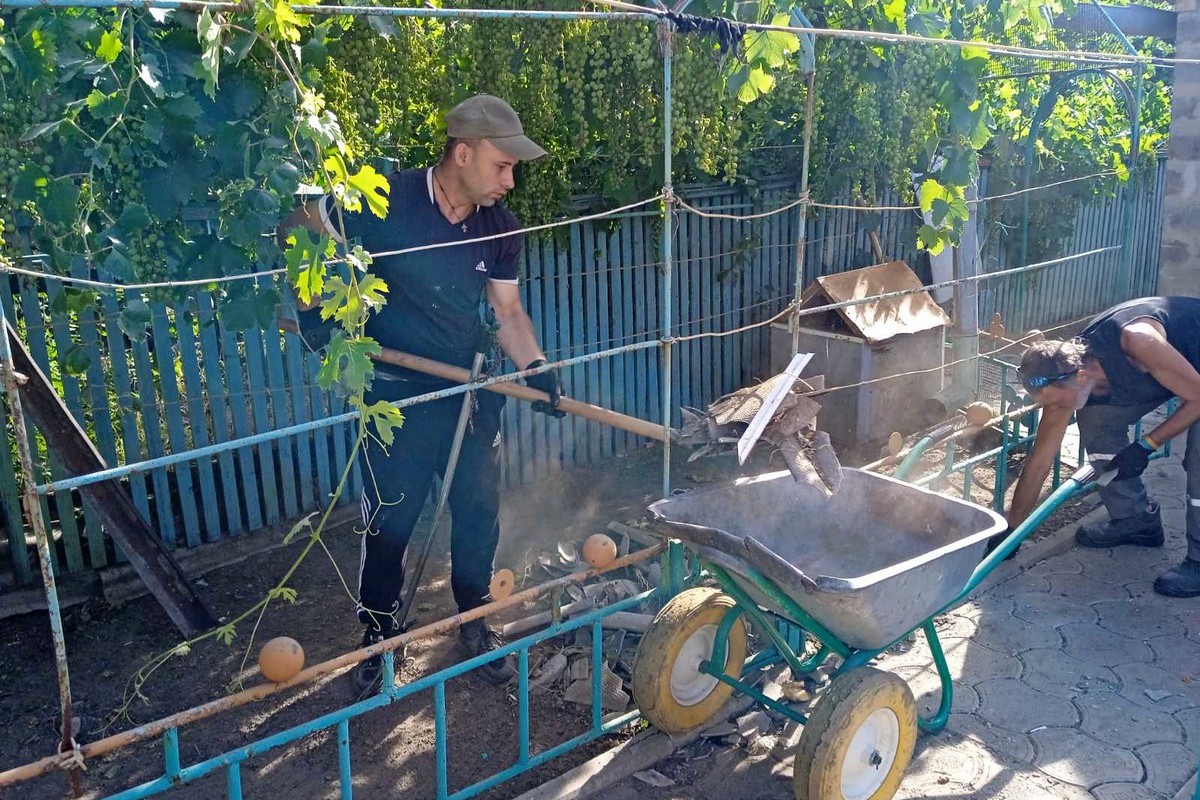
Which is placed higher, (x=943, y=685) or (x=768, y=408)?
(x=768, y=408)

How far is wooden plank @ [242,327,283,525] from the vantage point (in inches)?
210

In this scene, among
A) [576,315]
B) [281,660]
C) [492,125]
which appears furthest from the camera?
[576,315]

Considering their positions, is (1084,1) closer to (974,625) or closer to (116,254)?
(974,625)

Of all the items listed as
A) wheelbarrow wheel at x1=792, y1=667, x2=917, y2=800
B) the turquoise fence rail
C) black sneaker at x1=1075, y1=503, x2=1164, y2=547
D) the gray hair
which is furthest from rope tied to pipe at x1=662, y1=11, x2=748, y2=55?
black sneaker at x1=1075, y1=503, x2=1164, y2=547

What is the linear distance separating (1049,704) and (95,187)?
3774mm

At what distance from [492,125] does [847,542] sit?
1.98 meters

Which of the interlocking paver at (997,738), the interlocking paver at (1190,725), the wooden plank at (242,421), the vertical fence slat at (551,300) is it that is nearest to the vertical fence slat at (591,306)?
the vertical fence slat at (551,300)

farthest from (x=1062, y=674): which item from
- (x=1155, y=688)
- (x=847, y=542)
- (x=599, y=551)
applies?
(x=599, y=551)

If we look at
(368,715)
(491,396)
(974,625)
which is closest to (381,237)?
(491,396)

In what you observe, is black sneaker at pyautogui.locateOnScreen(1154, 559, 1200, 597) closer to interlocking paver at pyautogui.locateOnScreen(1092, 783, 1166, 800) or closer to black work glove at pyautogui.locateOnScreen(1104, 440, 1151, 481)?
black work glove at pyautogui.locateOnScreen(1104, 440, 1151, 481)

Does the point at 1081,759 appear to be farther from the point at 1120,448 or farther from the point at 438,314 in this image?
the point at 438,314

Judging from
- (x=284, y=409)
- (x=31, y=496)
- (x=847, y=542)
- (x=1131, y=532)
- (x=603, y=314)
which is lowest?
(x=1131, y=532)

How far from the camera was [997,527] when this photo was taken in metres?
3.43

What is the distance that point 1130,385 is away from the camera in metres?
4.68
